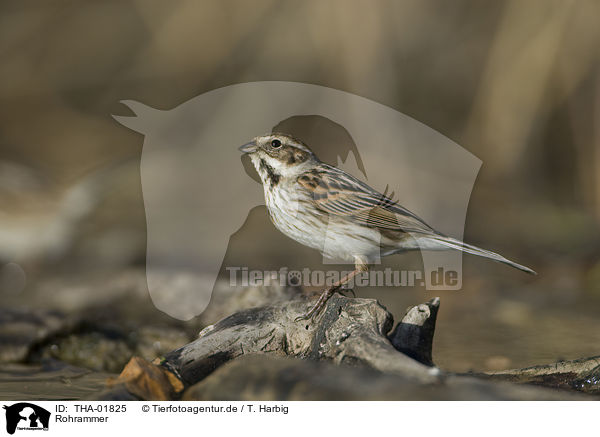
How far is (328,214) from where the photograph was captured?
105 inches

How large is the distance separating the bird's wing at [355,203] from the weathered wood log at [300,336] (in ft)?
1.25

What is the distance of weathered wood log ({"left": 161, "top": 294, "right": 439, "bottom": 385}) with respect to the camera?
215cm

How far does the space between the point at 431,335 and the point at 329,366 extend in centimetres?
50

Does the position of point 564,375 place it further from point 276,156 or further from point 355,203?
point 276,156

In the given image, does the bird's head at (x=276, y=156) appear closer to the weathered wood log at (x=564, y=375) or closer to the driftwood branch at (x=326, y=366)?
the driftwood branch at (x=326, y=366)

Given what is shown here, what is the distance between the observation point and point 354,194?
9.12 feet

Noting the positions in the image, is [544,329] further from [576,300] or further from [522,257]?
[522,257]

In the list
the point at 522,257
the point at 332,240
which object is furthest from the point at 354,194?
the point at 522,257

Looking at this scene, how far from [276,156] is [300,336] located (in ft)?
2.51

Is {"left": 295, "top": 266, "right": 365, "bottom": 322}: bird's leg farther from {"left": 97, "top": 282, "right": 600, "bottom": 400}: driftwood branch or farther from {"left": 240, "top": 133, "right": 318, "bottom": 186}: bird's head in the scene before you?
{"left": 240, "top": 133, "right": 318, "bottom": 186}: bird's head
